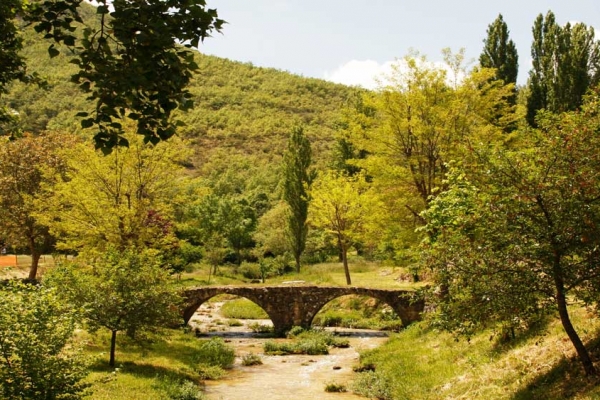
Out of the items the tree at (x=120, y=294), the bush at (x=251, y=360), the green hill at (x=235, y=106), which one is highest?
the green hill at (x=235, y=106)

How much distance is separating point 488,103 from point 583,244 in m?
14.1

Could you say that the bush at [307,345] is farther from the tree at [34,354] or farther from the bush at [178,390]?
the tree at [34,354]

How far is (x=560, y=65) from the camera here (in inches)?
1387

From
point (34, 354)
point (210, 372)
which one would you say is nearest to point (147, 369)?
point (210, 372)

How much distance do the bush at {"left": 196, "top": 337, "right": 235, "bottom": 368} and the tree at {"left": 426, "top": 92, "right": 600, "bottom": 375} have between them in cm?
1462

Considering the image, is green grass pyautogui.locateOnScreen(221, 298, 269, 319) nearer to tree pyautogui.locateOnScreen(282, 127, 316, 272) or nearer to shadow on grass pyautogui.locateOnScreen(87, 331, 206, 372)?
tree pyautogui.locateOnScreen(282, 127, 316, 272)

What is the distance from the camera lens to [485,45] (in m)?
36.8

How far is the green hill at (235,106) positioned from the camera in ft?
342

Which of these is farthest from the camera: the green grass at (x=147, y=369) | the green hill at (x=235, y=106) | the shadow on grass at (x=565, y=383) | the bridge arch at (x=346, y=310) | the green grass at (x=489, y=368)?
the green hill at (x=235, y=106)

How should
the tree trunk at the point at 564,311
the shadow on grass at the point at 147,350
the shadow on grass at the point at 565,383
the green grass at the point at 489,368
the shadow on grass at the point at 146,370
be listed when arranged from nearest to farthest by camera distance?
the shadow on grass at the point at 565,383
the tree trunk at the point at 564,311
the green grass at the point at 489,368
the shadow on grass at the point at 146,370
the shadow on grass at the point at 147,350

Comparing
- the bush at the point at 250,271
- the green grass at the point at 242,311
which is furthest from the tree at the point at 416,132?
the bush at the point at 250,271

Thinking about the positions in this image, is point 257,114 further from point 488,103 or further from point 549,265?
point 549,265

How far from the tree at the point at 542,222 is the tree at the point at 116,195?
1707 centimetres

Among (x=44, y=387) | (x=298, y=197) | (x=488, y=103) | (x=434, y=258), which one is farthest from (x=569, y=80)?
(x=44, y=387)
